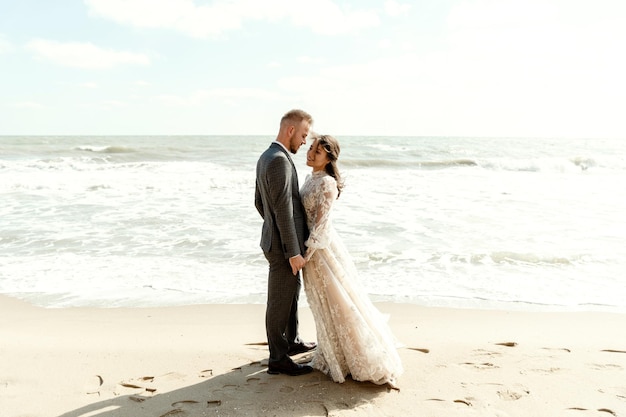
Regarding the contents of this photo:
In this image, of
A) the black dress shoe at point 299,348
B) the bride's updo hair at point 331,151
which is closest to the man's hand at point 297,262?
the bride's updo hair at point 331,151

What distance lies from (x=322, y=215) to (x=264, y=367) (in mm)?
1344

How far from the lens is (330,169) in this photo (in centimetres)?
367

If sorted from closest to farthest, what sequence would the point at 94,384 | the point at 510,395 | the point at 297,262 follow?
the point at 510,395, the point at 297,262, the point at 94,384

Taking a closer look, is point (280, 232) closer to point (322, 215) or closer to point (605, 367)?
point (322, 215)

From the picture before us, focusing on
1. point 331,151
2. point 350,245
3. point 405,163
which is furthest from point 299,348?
point 405,163

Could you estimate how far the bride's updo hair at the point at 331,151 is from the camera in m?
3.58

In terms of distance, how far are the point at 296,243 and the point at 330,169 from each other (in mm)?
601

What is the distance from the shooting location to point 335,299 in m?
3.59

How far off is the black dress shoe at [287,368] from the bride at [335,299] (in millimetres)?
222

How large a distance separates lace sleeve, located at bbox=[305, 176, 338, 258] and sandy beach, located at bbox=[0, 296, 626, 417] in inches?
39.9

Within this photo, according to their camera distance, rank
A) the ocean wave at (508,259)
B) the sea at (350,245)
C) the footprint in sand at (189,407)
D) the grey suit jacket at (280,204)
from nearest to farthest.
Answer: the footprint in sand at (189,407) → the grey suit jacket at (280,204) → the sea at (350,245) → the ocean wave at (508,259)

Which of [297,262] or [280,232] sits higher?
[280,232]

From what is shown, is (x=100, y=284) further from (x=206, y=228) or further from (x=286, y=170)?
(x=286, y=170)

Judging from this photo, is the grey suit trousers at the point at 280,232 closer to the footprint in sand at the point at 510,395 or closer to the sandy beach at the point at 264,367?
the sandy beach at the point at 264,367
